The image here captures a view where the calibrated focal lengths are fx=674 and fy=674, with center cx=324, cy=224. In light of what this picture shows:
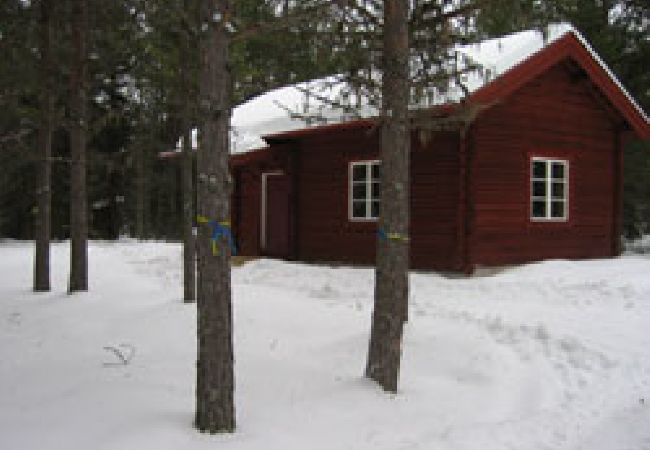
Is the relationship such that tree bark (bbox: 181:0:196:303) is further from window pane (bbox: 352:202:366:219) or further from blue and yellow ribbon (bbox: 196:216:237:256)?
window pane (bbox: 352:202:366:219)

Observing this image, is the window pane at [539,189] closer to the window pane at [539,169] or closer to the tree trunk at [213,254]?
the window pane at [539,169]

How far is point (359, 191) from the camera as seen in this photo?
14547 millimetres

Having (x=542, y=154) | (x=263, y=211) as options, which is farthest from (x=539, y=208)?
(x=263, y=211)

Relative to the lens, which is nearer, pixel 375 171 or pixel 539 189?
pixel 539 189

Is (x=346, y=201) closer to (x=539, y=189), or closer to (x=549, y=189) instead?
(x=539, y=189)

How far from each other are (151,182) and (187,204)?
78.6 ft

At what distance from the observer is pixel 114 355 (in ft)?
21.8

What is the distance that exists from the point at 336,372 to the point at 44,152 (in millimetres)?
7177

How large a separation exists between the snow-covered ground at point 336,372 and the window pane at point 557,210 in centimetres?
393

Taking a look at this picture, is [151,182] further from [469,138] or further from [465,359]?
[465,359]

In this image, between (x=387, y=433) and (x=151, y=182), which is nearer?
(x=387, y=433)

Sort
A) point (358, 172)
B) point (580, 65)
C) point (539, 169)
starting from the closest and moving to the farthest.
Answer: point (539, 169) < point (580, 65) < point (358, 172)

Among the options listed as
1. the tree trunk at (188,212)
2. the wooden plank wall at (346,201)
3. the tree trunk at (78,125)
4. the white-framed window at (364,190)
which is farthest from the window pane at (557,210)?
the tree trunk at (78,125)

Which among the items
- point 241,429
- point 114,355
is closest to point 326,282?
point 114,355
